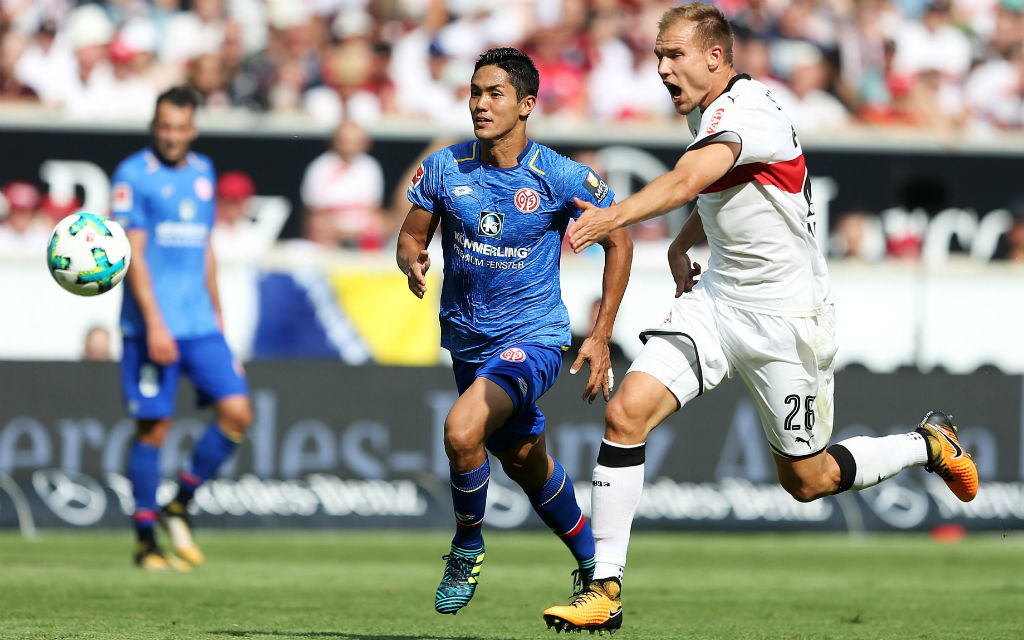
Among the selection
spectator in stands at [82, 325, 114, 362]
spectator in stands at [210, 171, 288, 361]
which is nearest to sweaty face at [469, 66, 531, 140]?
spectator in stands at [82, 325, 114, 362]

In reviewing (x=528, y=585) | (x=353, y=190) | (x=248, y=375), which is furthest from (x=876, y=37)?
(x=528, y=585)

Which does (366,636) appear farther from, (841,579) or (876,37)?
(876,37)

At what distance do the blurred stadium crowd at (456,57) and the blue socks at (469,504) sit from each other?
950 cm

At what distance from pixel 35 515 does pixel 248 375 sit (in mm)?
2096

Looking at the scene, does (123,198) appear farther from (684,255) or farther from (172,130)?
(684,255)

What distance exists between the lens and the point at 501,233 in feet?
23.3

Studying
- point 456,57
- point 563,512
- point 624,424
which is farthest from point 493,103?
point 456,57

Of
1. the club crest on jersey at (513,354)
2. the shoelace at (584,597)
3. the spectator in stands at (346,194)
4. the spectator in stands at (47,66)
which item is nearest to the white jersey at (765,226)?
the club crest on jersey at (513,354)

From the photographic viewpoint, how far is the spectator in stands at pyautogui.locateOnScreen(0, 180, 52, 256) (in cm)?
1530

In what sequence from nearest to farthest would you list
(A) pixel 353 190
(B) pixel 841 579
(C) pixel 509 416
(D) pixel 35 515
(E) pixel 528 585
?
(C) pixel 509 416
(E) pixel 528 585
(B) pixel 841 579
(D) pixel 35 515
(A) pixel 353 190

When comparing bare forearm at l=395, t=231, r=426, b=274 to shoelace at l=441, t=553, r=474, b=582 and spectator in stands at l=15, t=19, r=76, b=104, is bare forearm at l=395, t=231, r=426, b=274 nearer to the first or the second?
shoelace at l=441, t=553, r=474, b=582

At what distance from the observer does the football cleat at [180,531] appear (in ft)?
33.3

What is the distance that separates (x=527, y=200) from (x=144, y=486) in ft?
13.5

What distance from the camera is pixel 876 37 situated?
1866 cm
